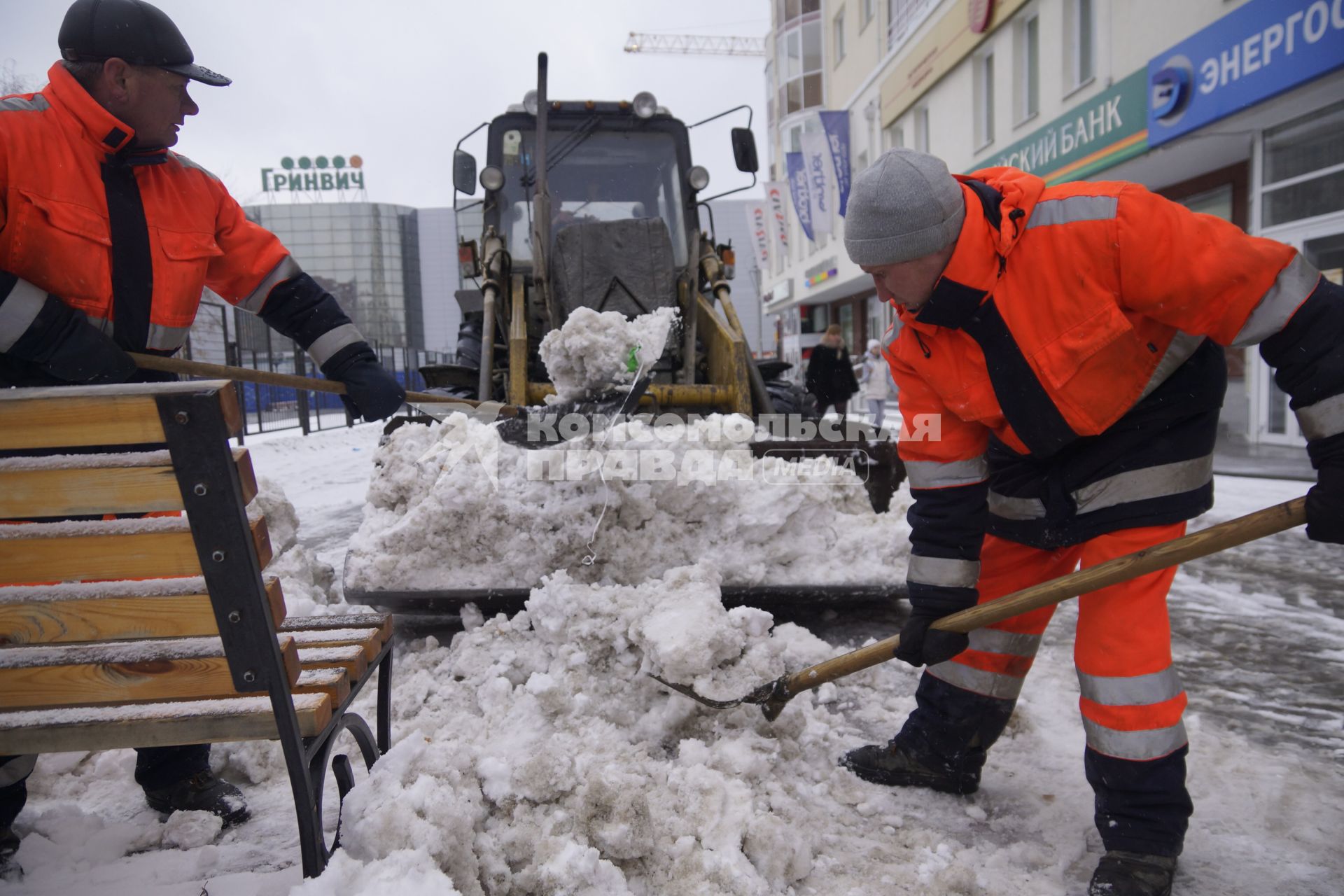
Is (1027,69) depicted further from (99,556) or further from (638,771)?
(99,556)

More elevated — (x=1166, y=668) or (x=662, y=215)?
(x=662, y=215)

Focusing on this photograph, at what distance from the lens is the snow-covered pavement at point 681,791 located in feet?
5.47

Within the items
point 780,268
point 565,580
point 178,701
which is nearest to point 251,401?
point 565,580

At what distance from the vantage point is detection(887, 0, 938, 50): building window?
14578mm

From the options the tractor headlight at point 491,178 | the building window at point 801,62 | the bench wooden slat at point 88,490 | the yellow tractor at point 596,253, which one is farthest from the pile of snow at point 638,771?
the building window at point 801,62

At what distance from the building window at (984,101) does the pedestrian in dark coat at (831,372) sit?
513 centimetres

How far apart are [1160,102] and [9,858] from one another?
33.1ft

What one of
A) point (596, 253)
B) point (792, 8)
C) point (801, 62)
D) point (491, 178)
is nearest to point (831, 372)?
point (596, 253)

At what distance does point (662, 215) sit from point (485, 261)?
4.51 feet

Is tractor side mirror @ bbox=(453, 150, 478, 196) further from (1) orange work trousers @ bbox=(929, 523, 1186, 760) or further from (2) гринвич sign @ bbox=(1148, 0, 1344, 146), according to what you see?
(2) гринвич sign @ bbox=(1148, 0, 1344, 146)

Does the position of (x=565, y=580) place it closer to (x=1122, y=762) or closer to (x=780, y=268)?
(x=1122, y=762)

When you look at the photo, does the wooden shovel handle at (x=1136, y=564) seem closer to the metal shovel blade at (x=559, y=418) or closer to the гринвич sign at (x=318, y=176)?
the metal shovel blade at (x=559, y=418)

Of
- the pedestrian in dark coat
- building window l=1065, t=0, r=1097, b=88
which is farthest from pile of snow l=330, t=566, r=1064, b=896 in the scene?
building window l=1065, t=0, r=1097, b=88

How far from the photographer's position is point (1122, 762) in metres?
1.77
